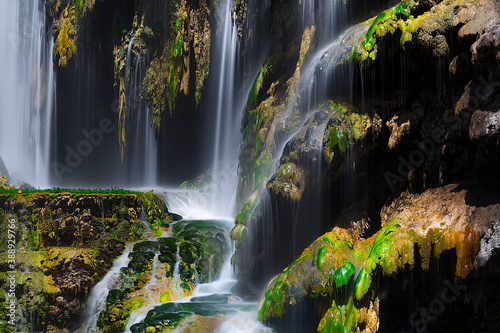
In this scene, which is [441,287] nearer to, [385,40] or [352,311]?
[352,311]

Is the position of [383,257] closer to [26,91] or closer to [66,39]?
[66,39]

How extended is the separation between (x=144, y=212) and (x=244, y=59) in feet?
19.7

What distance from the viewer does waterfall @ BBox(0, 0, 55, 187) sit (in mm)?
19703

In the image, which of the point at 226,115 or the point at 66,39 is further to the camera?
the point at 66,39

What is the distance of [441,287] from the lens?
432 cm

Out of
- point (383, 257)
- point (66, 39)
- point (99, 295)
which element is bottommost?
point (99, 295)

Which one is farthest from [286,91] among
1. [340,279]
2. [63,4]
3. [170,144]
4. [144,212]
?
[63,4]

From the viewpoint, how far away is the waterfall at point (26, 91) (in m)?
19.7

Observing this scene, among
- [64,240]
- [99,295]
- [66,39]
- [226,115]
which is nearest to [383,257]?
[99,295]

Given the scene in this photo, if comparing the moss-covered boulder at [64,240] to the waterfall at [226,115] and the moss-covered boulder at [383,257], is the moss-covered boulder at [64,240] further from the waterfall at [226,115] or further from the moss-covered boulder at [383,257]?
the moss-covered boulder at [383,257]

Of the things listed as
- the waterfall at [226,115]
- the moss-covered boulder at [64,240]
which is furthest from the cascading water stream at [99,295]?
the waterfall at [226,115]

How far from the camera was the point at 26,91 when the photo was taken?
2084 centimetres

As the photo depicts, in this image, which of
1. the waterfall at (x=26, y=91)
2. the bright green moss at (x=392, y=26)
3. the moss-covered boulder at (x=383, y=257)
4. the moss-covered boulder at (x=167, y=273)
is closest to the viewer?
the moss-covered boulder at (x=383, y=257)

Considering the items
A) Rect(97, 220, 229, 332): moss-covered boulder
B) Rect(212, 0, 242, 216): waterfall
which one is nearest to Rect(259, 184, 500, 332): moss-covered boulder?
Rect(97, 220, 229, 332): moss-covered boulder
